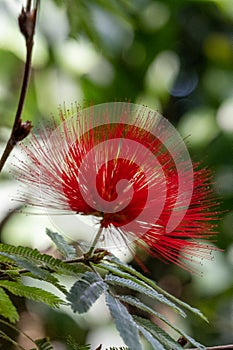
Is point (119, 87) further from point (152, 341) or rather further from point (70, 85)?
point (152, 341)

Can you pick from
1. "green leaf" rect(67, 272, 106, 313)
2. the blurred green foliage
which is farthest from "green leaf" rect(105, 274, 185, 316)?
the blurred green foliage

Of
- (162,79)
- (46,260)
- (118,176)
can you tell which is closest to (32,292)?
(46,260)

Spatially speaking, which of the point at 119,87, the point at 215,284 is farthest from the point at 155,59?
the point at 215,284

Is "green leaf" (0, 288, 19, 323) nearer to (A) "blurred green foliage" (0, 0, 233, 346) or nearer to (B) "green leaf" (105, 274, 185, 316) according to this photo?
(B) "green leaf" (105, 274, 185, 316)

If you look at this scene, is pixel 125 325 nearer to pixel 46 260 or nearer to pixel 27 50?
pixel 46 260

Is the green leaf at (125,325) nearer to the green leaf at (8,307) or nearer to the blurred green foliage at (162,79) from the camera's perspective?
the green leaf at (8,307)
